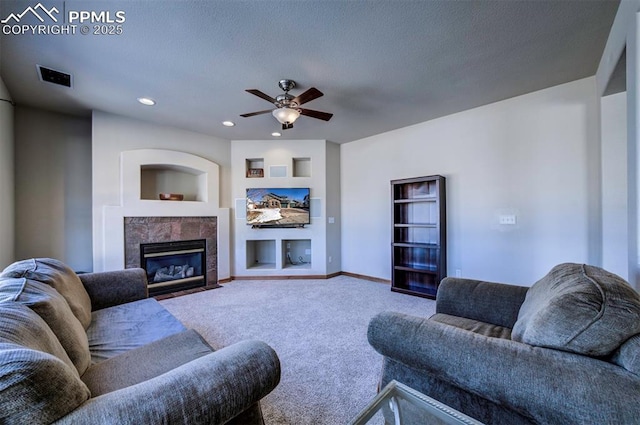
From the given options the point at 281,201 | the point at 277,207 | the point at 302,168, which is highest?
the point at 302,168

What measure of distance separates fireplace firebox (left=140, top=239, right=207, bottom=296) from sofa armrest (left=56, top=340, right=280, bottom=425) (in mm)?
3624

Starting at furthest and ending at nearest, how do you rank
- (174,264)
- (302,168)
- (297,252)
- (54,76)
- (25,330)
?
(297,252)
(302,168)
(174,264)
(54,76)
(25,330)

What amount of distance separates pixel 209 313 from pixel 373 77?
3.25m

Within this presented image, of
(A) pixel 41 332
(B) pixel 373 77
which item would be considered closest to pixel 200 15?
(B) pixel 373 77

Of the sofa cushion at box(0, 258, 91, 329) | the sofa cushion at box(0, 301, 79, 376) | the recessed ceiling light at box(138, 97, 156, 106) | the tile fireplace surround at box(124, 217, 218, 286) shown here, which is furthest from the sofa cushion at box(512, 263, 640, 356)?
the tile fireplace surround at box(124, 217, 218, 286)

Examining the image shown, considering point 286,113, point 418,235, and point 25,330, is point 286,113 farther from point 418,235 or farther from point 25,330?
point 418,235

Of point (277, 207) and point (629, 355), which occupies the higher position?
point (277, 207)

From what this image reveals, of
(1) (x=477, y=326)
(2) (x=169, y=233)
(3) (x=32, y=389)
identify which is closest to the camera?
(3) (x=32, y=389)

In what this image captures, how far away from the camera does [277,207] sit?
4773 millimetres

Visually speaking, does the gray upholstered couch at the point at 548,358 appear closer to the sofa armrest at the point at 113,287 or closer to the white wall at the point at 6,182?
the sofa armrest at the point at 113,287

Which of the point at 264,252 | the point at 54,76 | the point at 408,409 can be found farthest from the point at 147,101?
the point at 408,409

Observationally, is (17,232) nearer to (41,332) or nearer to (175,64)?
(175,64)

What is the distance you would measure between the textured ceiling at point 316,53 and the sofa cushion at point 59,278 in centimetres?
179

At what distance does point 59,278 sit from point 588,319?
9.17 feet
